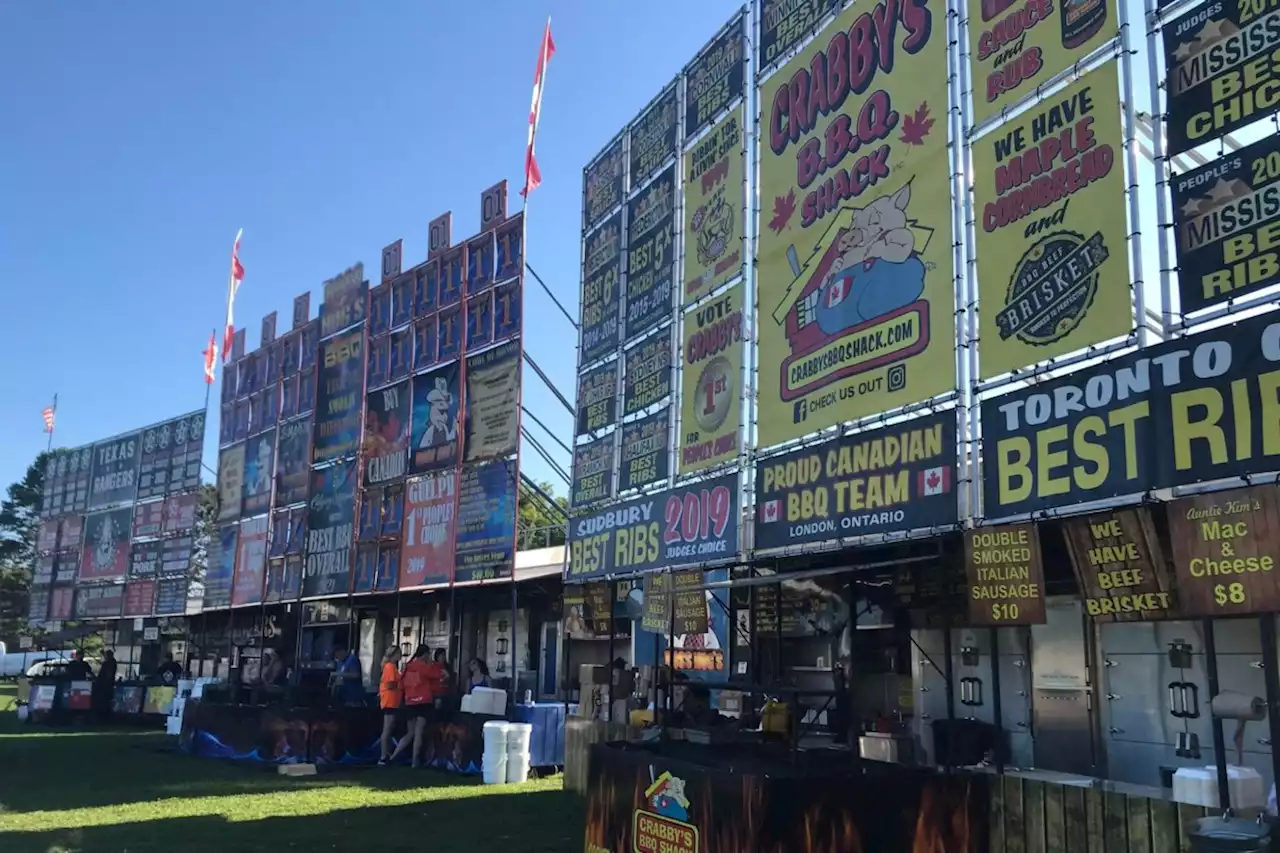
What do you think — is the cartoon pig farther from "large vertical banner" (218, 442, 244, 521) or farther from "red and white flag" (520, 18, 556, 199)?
"large vertical banner" (218, 442, 244, 521)

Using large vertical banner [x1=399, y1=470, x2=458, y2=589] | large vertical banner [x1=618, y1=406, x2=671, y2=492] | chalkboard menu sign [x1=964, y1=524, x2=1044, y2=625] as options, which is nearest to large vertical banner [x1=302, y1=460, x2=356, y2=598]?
large vertical banner [x1=399, y1=470, x2=458, y2=589]

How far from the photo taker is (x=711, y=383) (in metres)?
13.3

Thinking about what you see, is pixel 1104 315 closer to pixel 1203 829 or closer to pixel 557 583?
pixel 1203 829

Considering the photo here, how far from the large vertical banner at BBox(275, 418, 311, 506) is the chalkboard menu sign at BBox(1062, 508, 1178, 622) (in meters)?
21.1

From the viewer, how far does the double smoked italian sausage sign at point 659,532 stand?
12.5m

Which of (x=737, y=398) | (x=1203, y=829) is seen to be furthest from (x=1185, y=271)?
(x=737, y=398)

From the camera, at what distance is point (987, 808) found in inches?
308

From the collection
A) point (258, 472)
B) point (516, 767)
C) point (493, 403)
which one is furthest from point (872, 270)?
point (258, 472)

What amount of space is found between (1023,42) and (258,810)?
37.1 feet

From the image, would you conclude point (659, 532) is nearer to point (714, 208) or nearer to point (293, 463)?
point (714, 208)

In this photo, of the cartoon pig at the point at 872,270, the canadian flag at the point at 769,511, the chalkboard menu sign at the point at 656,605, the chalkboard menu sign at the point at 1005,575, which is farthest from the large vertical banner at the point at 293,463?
the chalkboard menu sign at the point at 1005,575

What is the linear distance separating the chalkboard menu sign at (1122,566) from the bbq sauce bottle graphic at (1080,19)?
369 centimetres

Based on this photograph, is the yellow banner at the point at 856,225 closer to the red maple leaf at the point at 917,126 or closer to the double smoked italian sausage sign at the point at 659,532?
the red maple leaf at the point at 917,126

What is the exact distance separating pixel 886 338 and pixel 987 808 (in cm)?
425
